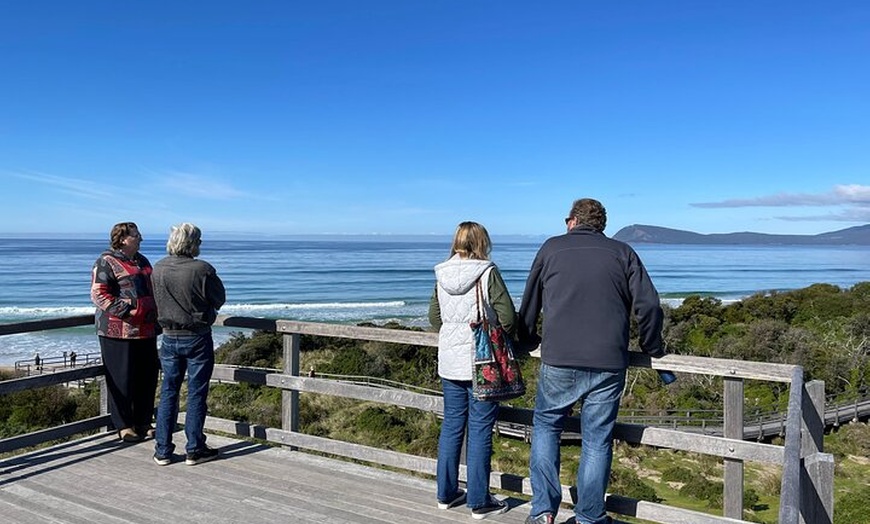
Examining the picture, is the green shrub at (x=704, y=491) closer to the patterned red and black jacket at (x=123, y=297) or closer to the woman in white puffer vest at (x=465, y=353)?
the woman in white puffer vest at (x=465, y=353)

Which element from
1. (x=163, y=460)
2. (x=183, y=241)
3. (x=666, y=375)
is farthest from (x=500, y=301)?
(x=163, y=460)

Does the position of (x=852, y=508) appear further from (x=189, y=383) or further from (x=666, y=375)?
(x=189, y=383)

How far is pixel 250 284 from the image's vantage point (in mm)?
49750

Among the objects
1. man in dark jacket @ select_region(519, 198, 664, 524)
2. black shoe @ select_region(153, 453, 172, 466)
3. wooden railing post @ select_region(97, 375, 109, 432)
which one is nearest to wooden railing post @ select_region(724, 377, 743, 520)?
A: man in dark jacket @ select_region(519, 198, 664, 524)

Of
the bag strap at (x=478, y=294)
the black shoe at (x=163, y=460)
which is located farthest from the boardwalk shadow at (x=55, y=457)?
the bag strap at (x=478, y=294)

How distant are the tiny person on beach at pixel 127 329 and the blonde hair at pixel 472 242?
7.74 feet

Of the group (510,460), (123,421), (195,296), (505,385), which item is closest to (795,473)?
(505,385)

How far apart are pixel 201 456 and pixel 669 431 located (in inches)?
114

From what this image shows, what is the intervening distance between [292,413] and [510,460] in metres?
10.1

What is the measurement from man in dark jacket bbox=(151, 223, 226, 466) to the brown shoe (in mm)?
567

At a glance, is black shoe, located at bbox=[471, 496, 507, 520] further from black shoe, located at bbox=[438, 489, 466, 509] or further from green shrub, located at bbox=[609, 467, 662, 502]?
green shrub, located at bbox=[609, 467, 662, 502]

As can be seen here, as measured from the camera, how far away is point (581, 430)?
3264 millimetres

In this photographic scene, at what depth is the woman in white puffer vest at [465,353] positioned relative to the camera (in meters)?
3.34

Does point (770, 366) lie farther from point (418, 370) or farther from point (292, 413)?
point (418, 370)
